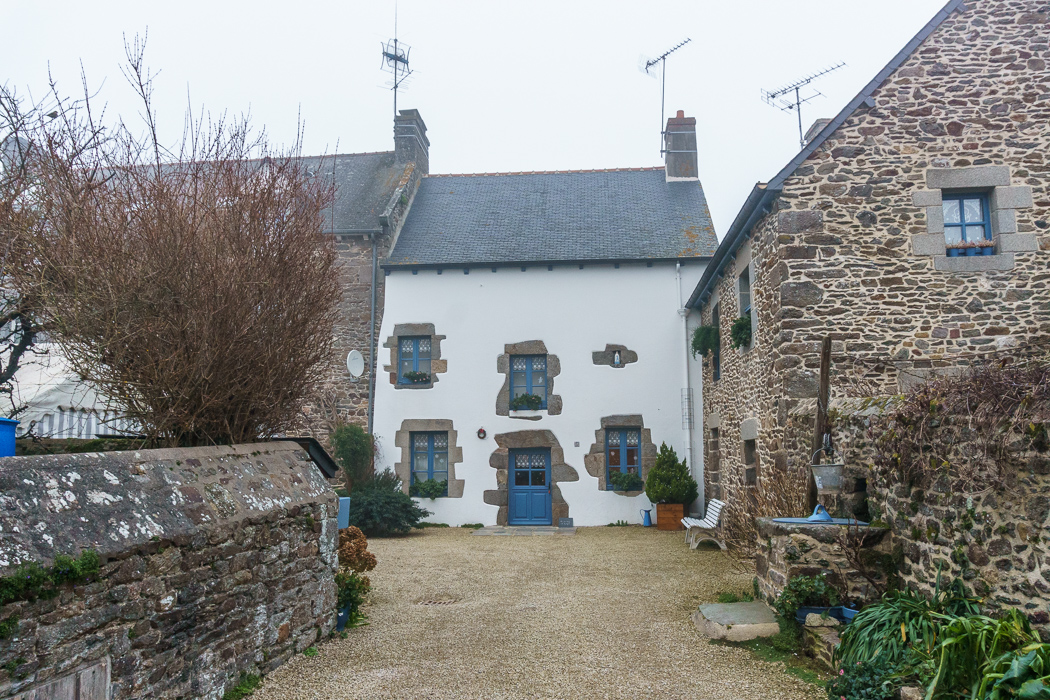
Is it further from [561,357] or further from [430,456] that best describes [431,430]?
[561,357]

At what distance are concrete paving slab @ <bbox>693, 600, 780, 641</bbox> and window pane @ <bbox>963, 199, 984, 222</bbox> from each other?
5.27 metres

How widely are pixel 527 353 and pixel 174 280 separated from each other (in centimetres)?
886

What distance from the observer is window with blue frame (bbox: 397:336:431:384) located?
1334cm

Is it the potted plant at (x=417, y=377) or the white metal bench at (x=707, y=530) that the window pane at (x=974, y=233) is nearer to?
the white metal bench at (x=707, y=530)

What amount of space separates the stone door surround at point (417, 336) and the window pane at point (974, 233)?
27.4 ft

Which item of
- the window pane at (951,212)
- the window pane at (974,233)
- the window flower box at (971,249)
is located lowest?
the window flower box at (971,249)

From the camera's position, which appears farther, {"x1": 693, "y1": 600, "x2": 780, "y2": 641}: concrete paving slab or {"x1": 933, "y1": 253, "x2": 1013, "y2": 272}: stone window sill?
{"x1": 933, "y1": 253, "x2": 1013, "y2": 272}: stone window sill

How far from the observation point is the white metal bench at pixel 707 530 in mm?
9773

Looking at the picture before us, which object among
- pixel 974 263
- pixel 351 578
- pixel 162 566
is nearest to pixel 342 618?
pixel 351 578

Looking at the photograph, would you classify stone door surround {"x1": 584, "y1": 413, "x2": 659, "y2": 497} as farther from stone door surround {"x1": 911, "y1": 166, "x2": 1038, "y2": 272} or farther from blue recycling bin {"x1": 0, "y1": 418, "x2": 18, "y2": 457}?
blue recycling bin {"x1": 0, "y1": 418, "x2": 18, "y2": 457}

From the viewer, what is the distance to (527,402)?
1301 centimetres

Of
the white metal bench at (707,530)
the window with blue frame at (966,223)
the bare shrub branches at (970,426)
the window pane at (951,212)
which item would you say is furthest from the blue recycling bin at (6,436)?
the window pane at (951,212)

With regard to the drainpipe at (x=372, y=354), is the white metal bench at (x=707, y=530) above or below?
below

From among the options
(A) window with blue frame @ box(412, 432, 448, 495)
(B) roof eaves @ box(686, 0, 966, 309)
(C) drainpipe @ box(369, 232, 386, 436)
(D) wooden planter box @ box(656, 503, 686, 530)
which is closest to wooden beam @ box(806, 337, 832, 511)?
(B) roof eaves @ box(686, 0, 966, 309)
